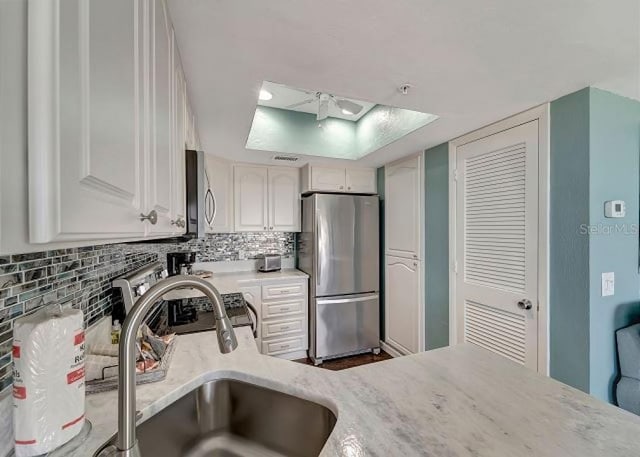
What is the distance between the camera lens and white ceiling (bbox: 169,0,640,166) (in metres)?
0.90

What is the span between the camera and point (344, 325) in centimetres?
290

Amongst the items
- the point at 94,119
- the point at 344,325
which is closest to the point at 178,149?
the point at 94,119

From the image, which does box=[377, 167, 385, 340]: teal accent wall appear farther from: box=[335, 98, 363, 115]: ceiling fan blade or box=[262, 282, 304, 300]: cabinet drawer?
box=[335, 98, 363, 115]: ceiling fan blade

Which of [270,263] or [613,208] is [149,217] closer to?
[613,208]

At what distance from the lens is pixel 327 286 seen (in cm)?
284

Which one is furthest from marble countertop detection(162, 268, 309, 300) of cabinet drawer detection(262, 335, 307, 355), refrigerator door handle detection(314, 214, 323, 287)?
cabinet drawer detection(262, 335, 307, 355)

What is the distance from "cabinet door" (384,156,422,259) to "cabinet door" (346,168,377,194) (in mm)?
198

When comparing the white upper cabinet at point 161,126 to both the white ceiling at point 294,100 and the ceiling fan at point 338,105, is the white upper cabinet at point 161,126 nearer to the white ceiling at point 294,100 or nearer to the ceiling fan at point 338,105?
the ceiling fan at point 338,105

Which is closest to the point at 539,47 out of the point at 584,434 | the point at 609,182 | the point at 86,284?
the point at 609,182

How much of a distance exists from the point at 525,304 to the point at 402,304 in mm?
1236

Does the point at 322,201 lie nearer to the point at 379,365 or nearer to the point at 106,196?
the point at 379,365

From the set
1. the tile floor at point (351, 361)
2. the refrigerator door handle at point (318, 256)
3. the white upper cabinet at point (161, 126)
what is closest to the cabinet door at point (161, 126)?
the white upper cabinet at point (161, 126)

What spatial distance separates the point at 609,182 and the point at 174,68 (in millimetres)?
2260

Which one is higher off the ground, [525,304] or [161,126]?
[161,126]
